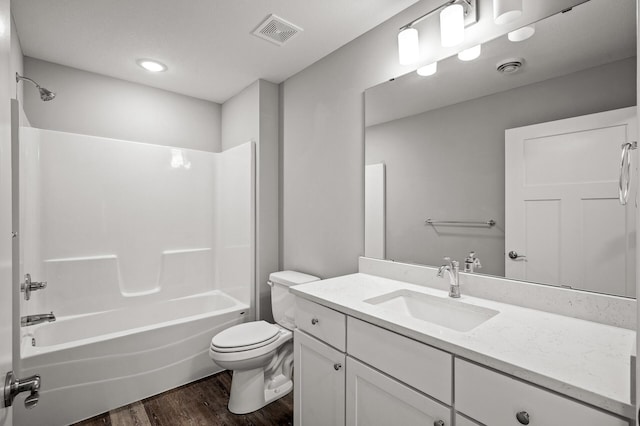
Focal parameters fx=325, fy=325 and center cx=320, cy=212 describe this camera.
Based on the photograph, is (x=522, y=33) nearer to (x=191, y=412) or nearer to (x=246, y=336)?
(x=246, y=336)

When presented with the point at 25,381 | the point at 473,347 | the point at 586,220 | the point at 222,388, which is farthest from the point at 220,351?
the point at 586,220

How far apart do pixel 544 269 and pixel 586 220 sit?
245 mm

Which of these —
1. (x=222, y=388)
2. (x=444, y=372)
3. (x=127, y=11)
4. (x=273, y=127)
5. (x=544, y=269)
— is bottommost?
(x=222, y=388)

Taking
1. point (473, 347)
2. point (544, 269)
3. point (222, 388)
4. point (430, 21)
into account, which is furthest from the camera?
point (222, 388)

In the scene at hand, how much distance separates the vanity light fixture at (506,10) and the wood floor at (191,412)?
2.40 m

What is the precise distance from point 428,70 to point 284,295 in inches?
70.3

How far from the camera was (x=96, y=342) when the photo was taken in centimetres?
209

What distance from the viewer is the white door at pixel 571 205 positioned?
1151mm

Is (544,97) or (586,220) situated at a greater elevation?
(544,97)

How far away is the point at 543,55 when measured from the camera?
1.35 metres

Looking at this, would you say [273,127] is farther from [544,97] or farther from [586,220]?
[586,220]

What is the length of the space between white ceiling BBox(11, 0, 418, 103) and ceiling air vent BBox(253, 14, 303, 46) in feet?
0.13

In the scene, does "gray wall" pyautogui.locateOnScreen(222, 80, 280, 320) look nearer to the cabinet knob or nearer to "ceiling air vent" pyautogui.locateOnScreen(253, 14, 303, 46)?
"ceiling air vent" pyautogui.locateOnScreen(253, 14, 303, 46)

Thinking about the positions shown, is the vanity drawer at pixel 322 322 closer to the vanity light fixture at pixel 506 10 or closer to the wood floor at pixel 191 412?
the wood floor at pixel 191 412
